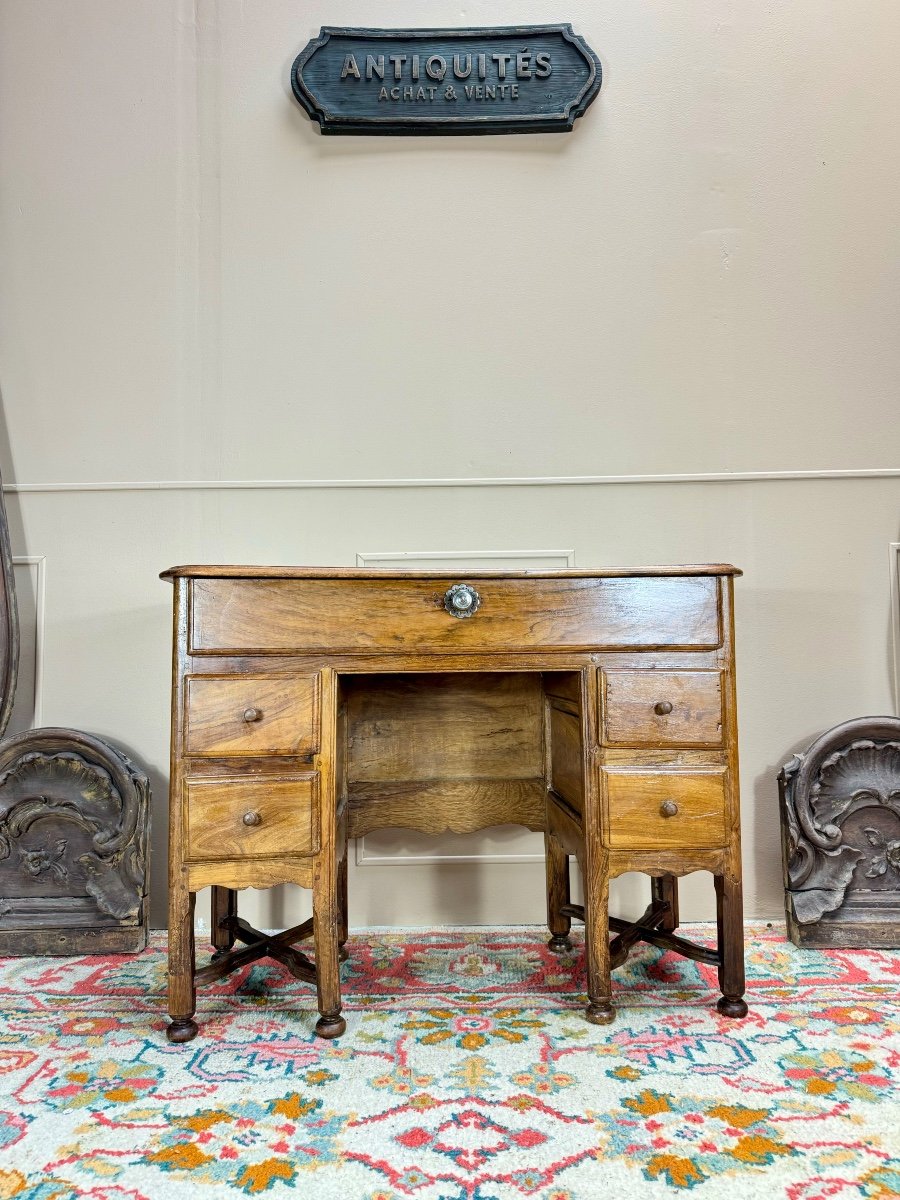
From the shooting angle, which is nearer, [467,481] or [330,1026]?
[330,1026]

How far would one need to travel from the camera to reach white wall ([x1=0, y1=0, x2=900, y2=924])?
2.23m

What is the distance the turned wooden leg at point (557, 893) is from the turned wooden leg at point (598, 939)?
369 mm

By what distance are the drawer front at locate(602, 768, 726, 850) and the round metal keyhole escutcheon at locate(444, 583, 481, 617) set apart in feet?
1.51

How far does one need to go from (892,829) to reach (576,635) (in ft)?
3.88

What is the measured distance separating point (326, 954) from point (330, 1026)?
145 millimetres

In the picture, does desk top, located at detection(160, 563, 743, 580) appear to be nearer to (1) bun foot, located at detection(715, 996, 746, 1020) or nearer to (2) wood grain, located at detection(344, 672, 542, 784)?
(2) wood grain, located at detection(344, 672, 542, 784)

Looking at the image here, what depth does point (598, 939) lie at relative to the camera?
5.23 ft

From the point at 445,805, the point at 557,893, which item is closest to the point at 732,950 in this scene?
the point at 557,893

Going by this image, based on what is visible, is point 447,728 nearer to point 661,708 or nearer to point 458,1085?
point 661,708

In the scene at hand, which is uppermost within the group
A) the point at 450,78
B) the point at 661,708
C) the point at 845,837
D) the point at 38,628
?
the point at 450,78

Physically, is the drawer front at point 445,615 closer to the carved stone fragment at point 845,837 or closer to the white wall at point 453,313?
the white wall at point 453,313

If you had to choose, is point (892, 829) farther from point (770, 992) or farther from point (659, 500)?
point (659, 500)

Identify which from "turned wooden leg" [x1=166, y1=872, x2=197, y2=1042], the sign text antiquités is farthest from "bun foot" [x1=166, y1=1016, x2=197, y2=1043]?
the sign text antiquités

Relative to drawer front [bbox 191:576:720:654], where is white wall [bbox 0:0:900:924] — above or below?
above
